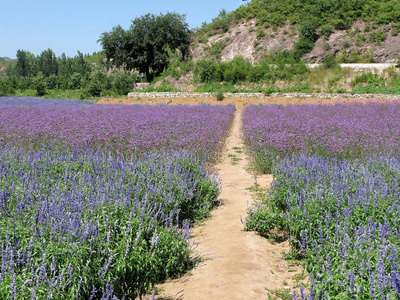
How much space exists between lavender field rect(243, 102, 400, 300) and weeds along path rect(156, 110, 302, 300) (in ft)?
0.89

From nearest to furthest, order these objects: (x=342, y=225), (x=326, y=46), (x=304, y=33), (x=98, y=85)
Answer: (x=342, y=225) → (x=326, y=46) → (x=304, y=33) → (x=98, y=85)

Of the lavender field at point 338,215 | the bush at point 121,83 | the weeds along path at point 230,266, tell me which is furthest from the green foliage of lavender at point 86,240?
the bush at point 121,83

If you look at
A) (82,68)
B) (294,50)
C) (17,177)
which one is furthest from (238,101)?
(82,68)

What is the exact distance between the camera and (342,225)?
3.78m

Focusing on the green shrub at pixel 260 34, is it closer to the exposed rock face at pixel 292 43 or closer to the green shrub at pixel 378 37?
the exposed rock face at pixel 292 43

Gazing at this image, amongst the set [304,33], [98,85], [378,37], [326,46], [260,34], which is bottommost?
[98,85]

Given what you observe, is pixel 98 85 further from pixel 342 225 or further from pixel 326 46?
pixel 342 225

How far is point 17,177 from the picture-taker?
15.8 feet

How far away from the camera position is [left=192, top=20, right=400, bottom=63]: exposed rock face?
37.1 meters

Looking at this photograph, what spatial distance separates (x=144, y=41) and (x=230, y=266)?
42.6 m

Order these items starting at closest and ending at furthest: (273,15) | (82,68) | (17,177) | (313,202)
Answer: (313,202)
(17,177)
(273,15)
(82,68)

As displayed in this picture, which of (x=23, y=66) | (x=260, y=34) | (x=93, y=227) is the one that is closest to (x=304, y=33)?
(x=260, y=34)

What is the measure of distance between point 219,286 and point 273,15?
146ft

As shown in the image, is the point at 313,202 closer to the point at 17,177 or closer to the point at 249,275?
the point at 249,275
